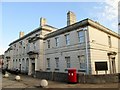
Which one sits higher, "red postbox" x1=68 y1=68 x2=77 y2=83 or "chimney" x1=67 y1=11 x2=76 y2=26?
"chimney" x1=67 y1=11 x2=76 y2=26

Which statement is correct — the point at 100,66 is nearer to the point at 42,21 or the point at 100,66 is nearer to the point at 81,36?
the point at 81,36

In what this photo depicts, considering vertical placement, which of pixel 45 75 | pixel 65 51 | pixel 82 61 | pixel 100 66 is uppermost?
pixel 65 51

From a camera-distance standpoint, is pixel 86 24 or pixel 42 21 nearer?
pixel 86 24

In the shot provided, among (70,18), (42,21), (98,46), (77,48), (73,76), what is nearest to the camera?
(73,76)

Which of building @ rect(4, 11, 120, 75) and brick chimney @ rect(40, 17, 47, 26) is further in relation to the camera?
brick chimney @ rect(40, 17, 47, 26)

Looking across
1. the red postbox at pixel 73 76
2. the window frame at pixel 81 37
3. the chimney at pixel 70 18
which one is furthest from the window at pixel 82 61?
the chimney at pixel 70 18

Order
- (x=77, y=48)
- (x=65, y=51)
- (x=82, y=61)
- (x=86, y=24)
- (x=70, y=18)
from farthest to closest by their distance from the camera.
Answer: (x=70, y=18)
(x=65, y=51)
(x=77, y=48)
(x=82, y=61)
(x=86, y=24)

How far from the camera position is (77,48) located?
1928 cm

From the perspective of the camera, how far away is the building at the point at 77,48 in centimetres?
1791

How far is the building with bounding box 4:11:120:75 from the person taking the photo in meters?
17.9

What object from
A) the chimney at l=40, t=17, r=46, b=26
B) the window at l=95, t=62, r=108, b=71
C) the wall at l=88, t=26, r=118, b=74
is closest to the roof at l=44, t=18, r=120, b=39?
the wall at l=88, t=26, r=118, b=74

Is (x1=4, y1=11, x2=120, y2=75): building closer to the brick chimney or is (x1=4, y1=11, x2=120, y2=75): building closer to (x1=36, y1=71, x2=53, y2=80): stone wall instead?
the brick chimney

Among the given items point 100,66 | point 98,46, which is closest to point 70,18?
point 98,46

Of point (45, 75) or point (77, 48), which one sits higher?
point (77, 48)
